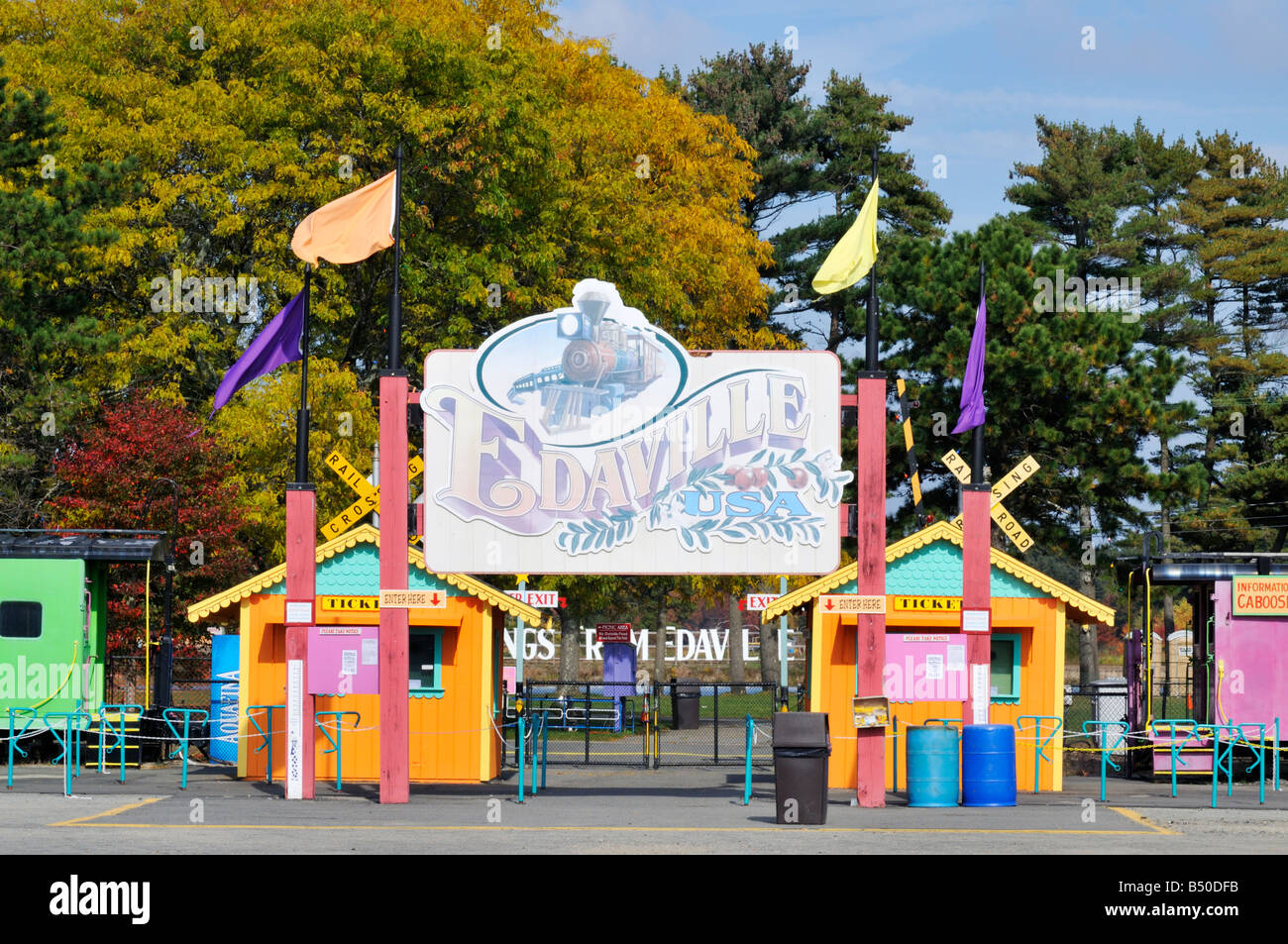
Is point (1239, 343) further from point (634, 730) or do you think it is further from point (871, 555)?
point (871, 555)

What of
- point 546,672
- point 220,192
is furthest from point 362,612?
Result: point 546,672

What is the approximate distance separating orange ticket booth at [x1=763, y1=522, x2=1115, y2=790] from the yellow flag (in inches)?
205

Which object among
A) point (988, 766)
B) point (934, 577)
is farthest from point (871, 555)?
point (934, 577)

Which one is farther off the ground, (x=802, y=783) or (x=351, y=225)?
(x=351, y=225)

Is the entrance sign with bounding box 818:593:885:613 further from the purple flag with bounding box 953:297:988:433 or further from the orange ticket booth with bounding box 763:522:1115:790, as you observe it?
the orange ticket booth with bounding box 763:522:1115:790

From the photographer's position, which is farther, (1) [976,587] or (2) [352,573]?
(2) [352,573]

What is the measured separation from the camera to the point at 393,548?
20.4 m

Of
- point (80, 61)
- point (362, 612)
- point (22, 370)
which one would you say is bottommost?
point (362, 612)

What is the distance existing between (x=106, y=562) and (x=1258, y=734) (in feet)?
64.0

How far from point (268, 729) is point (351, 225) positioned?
8.12m

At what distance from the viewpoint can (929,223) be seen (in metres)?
59.1

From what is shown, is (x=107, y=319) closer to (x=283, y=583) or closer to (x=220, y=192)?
(x=220, y=192)

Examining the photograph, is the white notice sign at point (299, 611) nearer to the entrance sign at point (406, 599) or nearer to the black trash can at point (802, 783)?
the entrance sign at point (406, 599)

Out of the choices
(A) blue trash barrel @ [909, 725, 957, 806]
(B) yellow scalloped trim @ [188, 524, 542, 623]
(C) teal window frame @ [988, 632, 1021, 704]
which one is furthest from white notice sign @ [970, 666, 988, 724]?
(B) yellow scalloped trim @ [188, 524, 542, 623]
